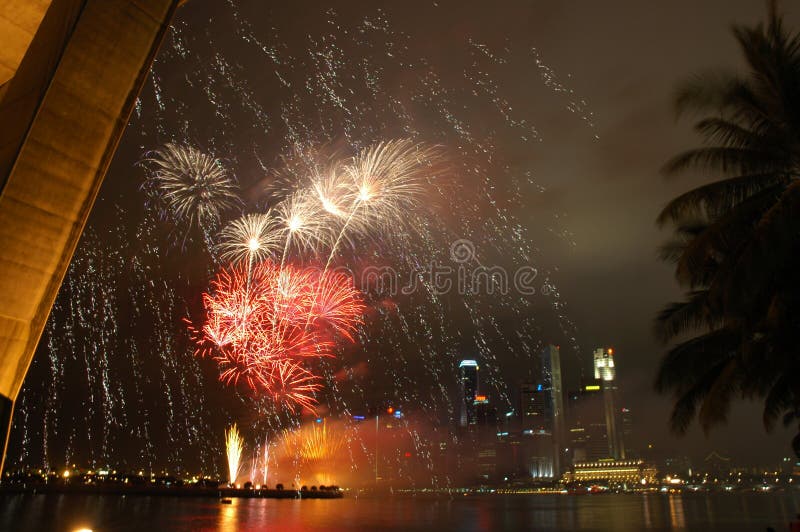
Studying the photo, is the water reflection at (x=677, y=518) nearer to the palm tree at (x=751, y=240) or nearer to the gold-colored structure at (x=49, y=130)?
the palm tree at (x=751, y=240)

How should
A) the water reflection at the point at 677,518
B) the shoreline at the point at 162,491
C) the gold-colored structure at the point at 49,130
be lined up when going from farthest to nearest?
the shoreline at the point at 162,491
the water reflection at the point at 677,518
the gold-colored structure at the point at 49,130

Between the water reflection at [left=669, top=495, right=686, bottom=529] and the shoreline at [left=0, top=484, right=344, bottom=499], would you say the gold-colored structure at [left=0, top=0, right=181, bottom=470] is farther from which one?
the shoreline at [left=0, top=484, right=344, bottom=499]

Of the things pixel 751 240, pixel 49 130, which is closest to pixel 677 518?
pixel 751 240

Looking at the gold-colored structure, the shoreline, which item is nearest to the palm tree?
the gold-colored structure

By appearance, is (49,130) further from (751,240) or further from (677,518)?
(677,518)

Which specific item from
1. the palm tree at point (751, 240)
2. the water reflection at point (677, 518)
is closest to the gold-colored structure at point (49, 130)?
the palm tree at point (751, 240)

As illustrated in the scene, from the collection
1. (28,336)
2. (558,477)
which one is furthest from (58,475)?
(558,477)

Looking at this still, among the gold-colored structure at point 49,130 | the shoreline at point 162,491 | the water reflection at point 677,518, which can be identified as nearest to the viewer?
the gold-colored structure at point 49,130

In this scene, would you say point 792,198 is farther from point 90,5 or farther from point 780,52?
point 90,5
